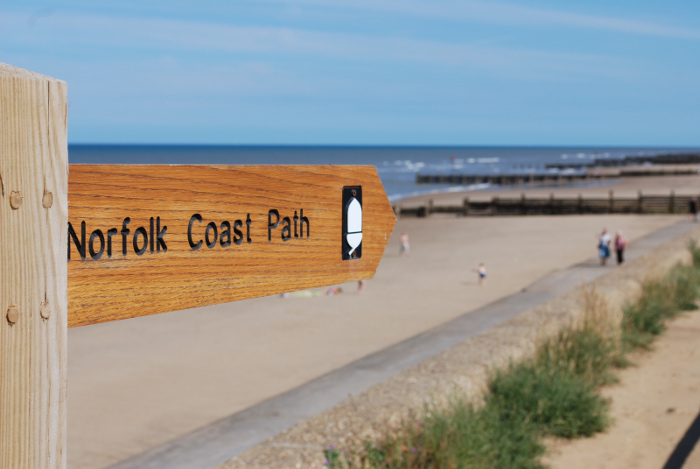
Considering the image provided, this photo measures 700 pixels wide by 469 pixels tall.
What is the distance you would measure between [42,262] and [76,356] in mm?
11635

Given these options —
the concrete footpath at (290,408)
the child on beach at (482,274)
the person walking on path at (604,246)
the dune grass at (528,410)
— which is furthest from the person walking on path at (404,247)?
the dune grass at (528,410)

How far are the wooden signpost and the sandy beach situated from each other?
19.7ft

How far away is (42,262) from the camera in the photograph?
104 centimetres

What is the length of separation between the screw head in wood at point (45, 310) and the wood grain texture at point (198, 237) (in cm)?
17

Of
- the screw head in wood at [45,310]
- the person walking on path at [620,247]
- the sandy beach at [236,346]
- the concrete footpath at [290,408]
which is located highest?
the screw head in wood at [45,310]

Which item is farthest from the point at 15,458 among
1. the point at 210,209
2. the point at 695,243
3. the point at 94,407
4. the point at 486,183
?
Result: the point at 486,183

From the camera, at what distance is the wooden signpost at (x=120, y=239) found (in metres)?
1.02

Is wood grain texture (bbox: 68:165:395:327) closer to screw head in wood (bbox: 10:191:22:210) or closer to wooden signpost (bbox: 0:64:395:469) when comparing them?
wooden signpost (bbox: 0:64:395:469)

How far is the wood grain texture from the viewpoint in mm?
1270

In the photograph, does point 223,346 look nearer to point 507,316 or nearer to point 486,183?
point 507,316

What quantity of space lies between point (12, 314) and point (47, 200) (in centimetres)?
18

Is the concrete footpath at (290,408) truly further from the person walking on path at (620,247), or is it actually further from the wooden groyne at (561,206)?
the wooden groyne at (561,206)

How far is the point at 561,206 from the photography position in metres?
39.1

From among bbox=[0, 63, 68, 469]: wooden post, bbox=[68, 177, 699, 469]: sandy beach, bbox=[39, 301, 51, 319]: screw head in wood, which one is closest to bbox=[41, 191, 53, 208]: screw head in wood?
bbox=[0, 63, 68, 469]: wooden post
